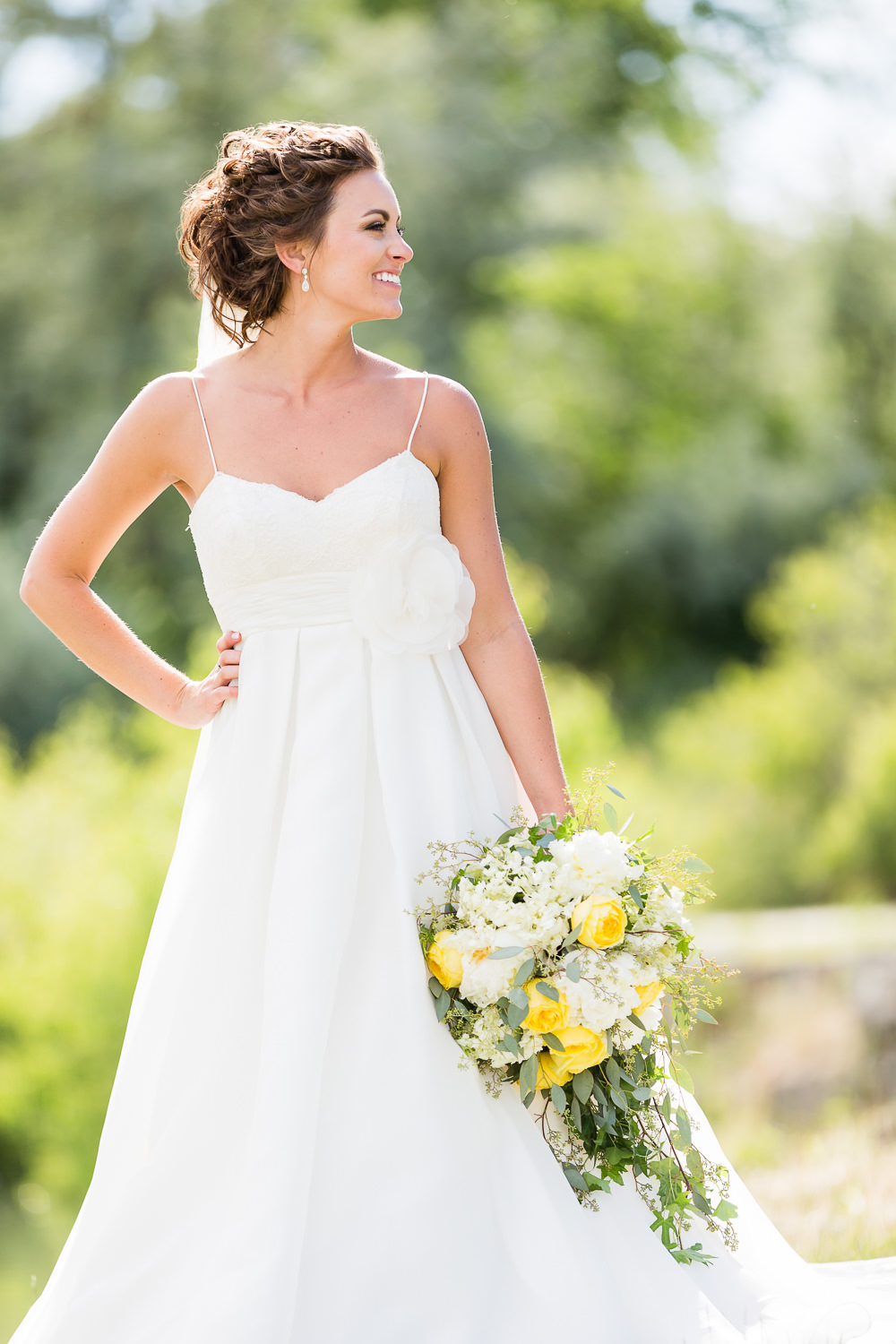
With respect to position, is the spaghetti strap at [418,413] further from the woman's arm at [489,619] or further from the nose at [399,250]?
the nose at [399,250]

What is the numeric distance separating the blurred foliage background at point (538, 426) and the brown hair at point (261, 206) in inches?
160

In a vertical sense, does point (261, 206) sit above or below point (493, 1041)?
above

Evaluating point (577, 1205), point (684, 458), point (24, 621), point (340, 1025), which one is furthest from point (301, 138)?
point (684, 458)

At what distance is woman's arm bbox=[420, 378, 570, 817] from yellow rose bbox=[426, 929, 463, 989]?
0.41 meters

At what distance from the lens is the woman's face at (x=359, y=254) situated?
7.35ft

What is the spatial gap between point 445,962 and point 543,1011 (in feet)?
0.56

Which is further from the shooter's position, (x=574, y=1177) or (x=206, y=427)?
(x=206, y=427)

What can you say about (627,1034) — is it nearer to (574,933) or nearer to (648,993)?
(648,993)

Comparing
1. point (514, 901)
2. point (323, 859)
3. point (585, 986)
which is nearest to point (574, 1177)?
point (585, 986)

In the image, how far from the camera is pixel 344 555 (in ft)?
7.17

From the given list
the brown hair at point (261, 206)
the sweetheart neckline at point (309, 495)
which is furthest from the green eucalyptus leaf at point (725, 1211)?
the brown hair at point (261, 206)

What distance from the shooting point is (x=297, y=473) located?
2.22 meters

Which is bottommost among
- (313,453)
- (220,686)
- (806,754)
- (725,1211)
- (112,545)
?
(725,1211)

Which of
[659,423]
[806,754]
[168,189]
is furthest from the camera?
[659,423]
